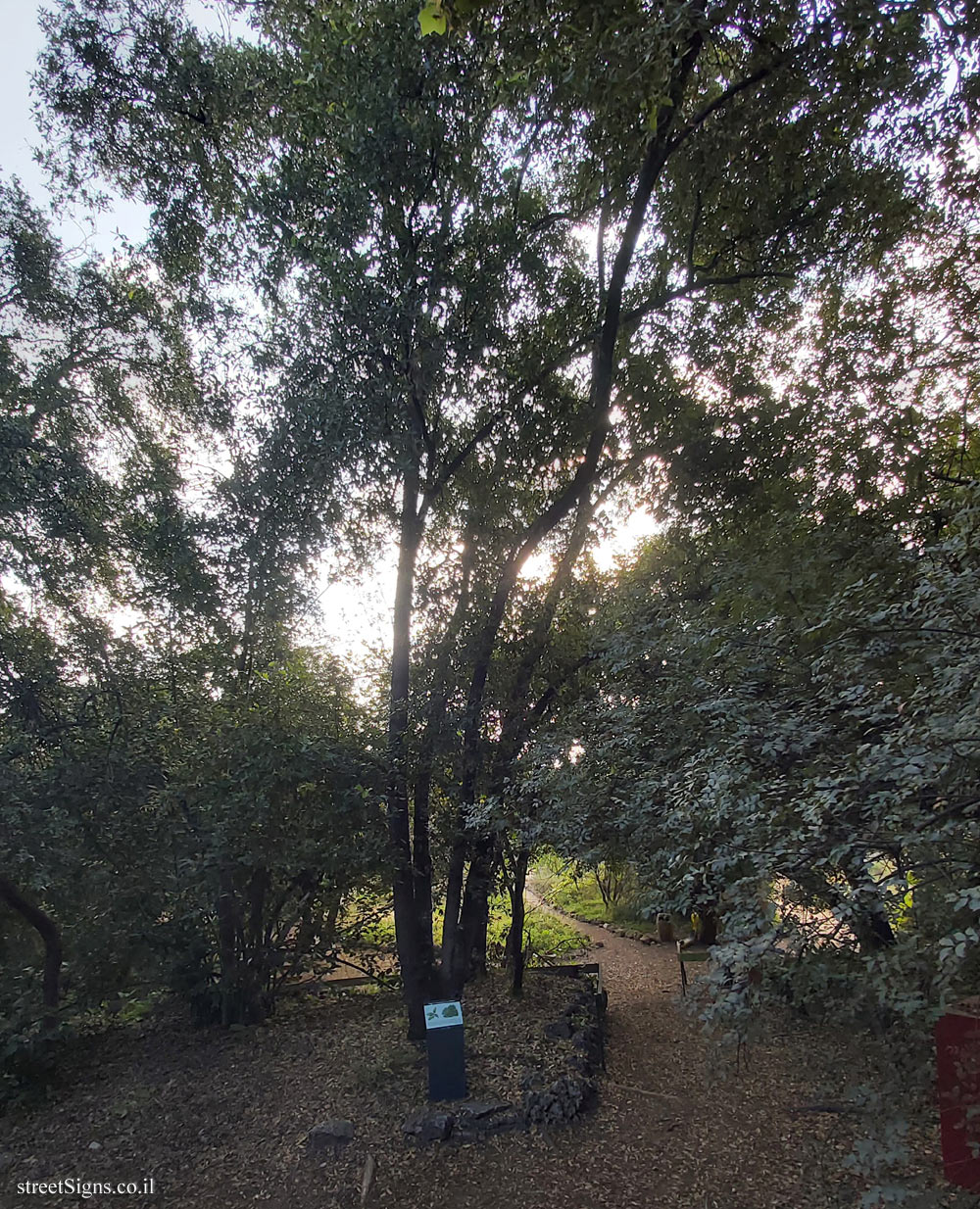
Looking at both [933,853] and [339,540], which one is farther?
[339,540]

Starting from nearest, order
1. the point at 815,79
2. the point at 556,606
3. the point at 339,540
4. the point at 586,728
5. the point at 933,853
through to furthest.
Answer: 1. the point at 933,853
2. the point at 815,79
3. the point at 586,728
4. the point at 339,540
5. the point at 556,606

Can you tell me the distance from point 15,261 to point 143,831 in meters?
4.74

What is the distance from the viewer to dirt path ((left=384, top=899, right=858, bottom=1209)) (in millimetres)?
3574

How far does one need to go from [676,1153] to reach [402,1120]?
5.54 feet

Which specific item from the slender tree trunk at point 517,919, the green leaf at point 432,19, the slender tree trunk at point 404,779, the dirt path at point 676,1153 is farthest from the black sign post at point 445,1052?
the green leaf at point 432,19

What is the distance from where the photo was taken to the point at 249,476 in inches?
201

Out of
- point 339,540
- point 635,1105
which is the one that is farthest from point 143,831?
point 635,1105

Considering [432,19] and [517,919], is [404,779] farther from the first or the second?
[432,19]

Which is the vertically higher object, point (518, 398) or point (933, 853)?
point (518, 398)

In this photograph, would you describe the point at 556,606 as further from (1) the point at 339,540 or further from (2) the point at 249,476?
(2) the point at 249,476

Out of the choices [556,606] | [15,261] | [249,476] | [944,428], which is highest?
[15,261]

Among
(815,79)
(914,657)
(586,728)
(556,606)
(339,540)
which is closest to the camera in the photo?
(914,657)

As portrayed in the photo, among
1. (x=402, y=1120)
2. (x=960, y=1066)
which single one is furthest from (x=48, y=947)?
(x=960, y=1066)

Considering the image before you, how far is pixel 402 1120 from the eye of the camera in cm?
434
